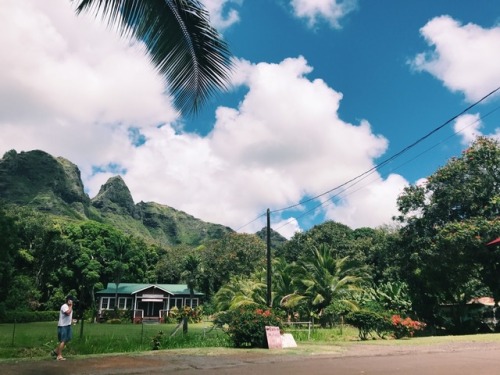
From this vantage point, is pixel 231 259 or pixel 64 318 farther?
pixel 231 259

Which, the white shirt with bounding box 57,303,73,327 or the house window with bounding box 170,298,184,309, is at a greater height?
the house window with bounding box 170,298,184,309

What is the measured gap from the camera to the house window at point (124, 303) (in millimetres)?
52309

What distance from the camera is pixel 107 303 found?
5212cm

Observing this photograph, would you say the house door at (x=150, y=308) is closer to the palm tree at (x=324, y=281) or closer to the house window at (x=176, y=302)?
the house window at (x=176, y=302)

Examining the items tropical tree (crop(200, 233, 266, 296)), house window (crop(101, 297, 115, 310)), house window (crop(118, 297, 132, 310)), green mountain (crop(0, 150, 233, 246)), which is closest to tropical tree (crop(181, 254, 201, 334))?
tropical tree (crop(200, 233, 266, 296))

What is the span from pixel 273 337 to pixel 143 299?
41.0 metres


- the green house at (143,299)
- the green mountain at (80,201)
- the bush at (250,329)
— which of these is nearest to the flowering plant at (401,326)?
the bush at (250,329)

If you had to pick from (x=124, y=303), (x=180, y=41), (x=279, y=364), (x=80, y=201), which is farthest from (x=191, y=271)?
(x=80, y=201)

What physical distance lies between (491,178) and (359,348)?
61.1 feet

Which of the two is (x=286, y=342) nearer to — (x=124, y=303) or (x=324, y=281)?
(x=324, y=281)

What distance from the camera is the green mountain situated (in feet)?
318

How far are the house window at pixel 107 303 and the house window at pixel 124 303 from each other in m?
0.78

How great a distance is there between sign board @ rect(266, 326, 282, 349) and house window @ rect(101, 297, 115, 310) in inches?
1665

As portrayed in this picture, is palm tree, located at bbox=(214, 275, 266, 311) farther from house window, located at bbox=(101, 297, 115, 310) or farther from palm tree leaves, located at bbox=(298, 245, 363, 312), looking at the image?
house window, located at bbox=(101, 297, 115, 310)
